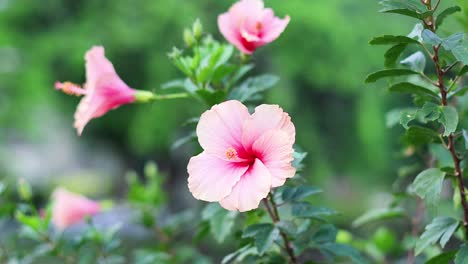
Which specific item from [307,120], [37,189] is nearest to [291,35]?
[307,120]

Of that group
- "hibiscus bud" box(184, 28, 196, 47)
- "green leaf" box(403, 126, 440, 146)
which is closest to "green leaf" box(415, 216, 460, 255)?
"green leaf" box(403, 126, 440, 146)

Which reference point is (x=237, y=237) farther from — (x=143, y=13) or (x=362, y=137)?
(x=143, y=13)

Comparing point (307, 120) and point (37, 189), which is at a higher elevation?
point (37, 189)

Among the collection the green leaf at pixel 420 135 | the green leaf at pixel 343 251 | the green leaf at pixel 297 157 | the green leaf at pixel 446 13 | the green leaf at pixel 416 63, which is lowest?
the green leaf at pixel 343 251

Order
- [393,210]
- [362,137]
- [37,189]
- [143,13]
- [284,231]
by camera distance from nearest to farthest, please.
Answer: [284,231]
[393,210]
[362,137]
[143,13]
[37,189]

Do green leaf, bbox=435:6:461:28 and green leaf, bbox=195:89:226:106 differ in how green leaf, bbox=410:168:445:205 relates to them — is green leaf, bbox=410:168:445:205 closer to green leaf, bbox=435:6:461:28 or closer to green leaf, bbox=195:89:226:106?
green leaf, bbox=435:6:461:28

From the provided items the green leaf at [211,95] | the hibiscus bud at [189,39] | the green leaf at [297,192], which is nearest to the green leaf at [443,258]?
the green leaf at [297,192]

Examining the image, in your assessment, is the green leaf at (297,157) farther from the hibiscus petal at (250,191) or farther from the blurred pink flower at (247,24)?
the blurred pink flower at (247,24)
